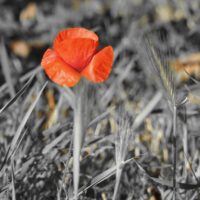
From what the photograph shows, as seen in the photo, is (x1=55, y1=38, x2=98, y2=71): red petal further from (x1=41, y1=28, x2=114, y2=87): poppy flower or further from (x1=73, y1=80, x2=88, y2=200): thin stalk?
(x1=73, y1=80, x2=88, y2=200): thin stalk

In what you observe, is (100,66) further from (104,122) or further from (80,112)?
(104,122)

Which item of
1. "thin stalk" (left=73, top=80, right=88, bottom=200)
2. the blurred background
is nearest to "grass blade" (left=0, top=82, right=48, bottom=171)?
the blurred background

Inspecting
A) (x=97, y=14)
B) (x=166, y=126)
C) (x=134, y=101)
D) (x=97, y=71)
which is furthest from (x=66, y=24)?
(x=97, y=71)

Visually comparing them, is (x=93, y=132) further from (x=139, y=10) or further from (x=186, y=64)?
(x=139, y=10)

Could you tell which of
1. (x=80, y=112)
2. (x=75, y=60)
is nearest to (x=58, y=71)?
(x=75, y=60)

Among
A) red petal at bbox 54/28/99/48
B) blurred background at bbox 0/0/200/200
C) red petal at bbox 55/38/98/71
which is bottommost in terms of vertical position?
blurred background at bbox 0/0/200/200

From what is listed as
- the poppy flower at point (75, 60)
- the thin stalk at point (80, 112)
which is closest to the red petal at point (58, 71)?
the poppy flower at point (75, 60)
